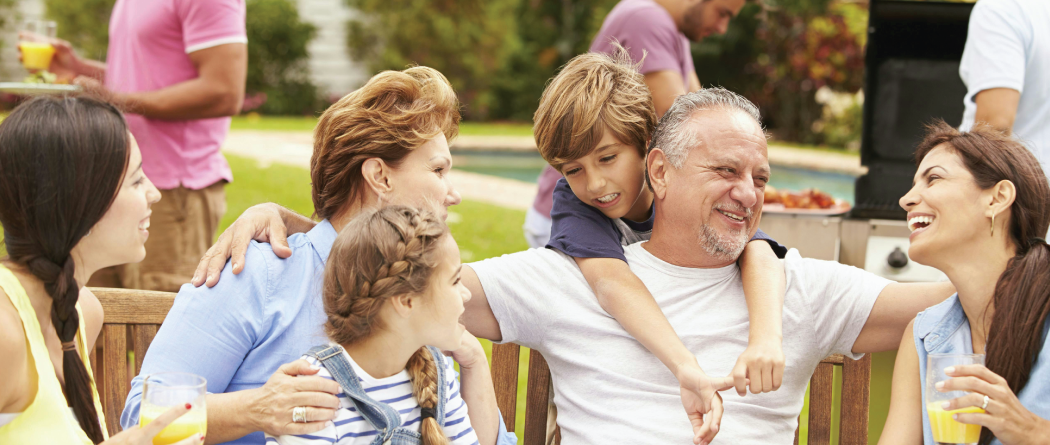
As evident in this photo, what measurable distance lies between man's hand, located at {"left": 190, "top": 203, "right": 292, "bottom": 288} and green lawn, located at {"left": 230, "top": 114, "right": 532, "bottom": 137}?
47.0 feet

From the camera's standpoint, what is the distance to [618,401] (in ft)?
7.79

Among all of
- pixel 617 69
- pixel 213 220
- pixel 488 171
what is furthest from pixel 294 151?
pixel 617 69

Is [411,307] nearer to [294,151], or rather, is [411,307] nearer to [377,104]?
[377,104]

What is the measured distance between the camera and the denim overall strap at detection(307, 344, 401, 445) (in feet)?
6.09

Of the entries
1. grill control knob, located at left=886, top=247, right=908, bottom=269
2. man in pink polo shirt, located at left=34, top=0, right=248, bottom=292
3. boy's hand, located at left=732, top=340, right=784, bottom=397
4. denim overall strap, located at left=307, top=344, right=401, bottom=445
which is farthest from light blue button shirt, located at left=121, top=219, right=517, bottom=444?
grill control knob, located at left=886, top=247, right=908, bottom=269

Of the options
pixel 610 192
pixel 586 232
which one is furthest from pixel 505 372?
pixel 610 192

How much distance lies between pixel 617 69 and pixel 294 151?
11528mm

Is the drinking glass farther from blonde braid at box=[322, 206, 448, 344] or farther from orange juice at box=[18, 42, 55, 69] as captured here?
blonde braid at box=[322, 206, 448, 344]

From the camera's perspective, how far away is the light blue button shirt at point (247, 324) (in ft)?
6.34

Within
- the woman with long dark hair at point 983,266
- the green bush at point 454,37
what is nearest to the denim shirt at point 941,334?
the woman with long dark hair at point 983,266

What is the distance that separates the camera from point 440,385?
199 centimetres

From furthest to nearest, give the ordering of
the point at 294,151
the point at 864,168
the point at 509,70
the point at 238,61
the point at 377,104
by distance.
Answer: the point at 509,70 → the point at 294,151 → the point at 864,168 → the point at 238,61 → the point at 377,104

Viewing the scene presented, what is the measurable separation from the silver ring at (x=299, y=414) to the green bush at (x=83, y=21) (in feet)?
60.0

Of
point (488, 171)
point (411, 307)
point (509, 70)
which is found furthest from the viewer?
point (509, 70)
